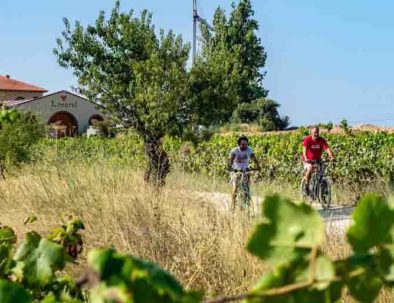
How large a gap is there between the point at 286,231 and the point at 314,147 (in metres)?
14.0

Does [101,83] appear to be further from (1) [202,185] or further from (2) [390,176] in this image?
(1) [202,185]

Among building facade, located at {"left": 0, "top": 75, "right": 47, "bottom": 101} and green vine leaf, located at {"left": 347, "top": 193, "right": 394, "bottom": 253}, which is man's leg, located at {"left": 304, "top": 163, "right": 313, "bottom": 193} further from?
building facade, located at {"left": 0, "top": 75, "right": 47, "bottom": 101}

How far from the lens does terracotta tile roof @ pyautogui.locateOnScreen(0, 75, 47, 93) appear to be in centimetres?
6956

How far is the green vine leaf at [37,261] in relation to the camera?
153cm

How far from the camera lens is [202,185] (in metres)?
8.64

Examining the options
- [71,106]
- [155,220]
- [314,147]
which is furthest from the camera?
[71,106]

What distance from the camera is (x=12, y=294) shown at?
103cm

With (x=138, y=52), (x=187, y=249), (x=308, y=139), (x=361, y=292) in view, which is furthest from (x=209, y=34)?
(x=361, y=292)

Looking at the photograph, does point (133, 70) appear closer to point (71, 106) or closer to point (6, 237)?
point (6, 237)

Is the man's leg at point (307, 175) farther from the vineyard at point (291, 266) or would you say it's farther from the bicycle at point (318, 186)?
the vineyard at point (291, 266)

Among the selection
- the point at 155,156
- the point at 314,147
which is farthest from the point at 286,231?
the point at 155,156

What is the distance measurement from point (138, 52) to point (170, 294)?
17.4 meters

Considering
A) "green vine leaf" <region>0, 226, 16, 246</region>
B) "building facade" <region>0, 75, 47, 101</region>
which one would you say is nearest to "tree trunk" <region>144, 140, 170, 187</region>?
"green vine leaf" <region>0, 226, 16, 246</region>

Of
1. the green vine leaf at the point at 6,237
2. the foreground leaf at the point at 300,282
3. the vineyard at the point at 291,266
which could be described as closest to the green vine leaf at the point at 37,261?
the green vine leaf at the point at 6,237
